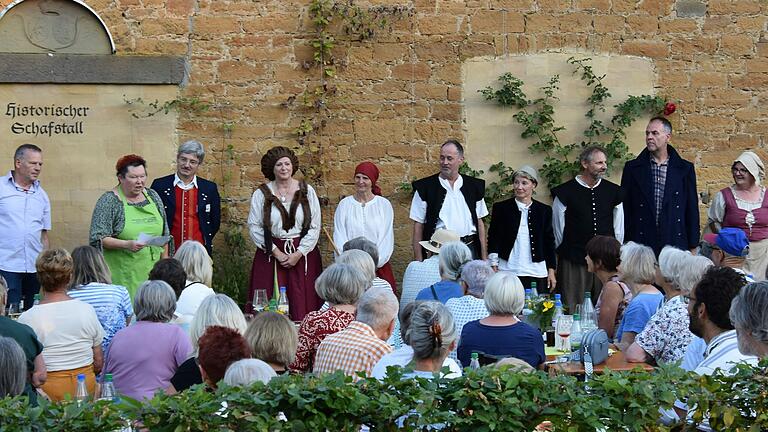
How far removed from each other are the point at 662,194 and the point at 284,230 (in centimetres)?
334

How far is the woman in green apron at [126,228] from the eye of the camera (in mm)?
8914

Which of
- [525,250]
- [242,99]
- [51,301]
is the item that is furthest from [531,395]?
[242,99]

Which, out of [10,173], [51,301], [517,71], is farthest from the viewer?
[517,71]

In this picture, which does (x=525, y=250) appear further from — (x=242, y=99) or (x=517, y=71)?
(x=242, y=99)

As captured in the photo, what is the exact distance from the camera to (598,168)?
10148mm

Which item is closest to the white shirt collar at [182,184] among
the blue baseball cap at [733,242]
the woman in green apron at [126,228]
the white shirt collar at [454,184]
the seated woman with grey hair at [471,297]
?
the woman in green apron at [126,228]

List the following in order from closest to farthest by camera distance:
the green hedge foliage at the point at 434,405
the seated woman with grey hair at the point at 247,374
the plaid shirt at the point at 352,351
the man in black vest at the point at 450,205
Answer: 1. the green hedge foliage at the point at 434,405
2. the seated woman with grey hair at the point at 247,374
3. the plaid shirt at the point at 352,351
4. the man in black vest at the point at 450,205

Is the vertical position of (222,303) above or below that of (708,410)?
above

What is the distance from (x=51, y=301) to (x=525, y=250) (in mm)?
4790

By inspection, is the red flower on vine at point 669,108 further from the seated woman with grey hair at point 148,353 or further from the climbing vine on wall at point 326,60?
the seated woman with grey hair at point 148,353

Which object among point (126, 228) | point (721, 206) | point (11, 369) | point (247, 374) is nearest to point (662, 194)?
point (721, 206)

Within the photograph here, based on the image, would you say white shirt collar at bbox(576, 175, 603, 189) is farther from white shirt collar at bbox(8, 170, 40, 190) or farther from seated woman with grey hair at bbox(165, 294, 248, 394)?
seated woman with grey hair at bbox(165, 294, 248, 394)

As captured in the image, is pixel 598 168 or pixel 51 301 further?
pixel 598 168

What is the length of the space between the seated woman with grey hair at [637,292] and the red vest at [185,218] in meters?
4.08
